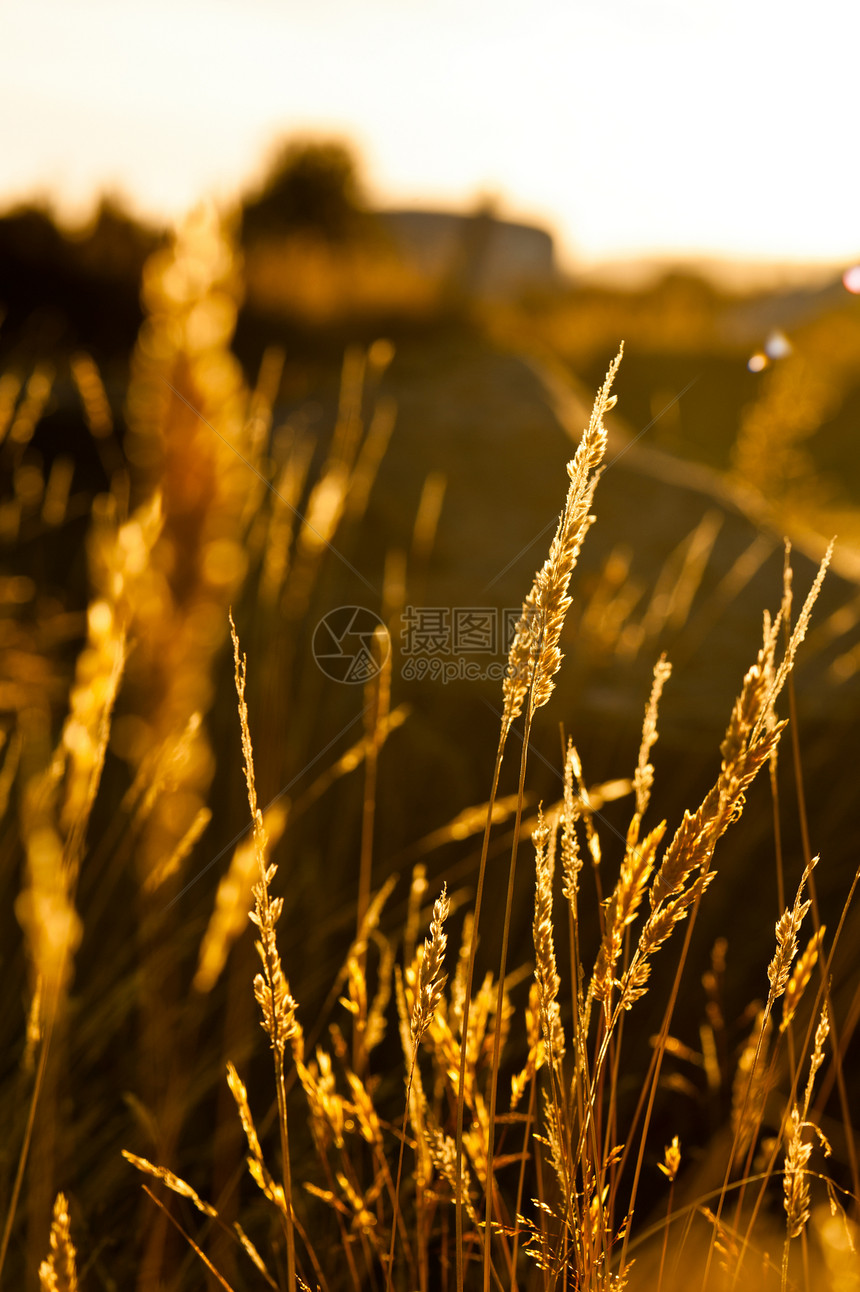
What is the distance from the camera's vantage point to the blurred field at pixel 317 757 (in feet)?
2.01

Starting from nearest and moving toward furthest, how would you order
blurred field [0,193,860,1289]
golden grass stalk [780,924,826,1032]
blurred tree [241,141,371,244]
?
1. blurred field [0,193,860,1289]
2. golden grass stalk [780,924,826,1032]
3. blurred tree [241,141,371,244]

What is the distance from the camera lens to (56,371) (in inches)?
162

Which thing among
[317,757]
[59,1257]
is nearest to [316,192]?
[317,757]

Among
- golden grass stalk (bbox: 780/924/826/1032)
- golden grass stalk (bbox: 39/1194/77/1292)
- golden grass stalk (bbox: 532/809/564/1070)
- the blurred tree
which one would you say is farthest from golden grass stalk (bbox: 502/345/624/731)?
the blurred tree

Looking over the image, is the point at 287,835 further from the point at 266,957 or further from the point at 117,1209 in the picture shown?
the point at 266,957

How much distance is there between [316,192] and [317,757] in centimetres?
1437

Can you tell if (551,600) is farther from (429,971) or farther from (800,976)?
(800,976)

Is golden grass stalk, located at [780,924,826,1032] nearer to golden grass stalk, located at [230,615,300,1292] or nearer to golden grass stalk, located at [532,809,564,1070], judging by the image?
golden grass stalk, located at [532,809,564,1070]

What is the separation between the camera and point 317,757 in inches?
64.2

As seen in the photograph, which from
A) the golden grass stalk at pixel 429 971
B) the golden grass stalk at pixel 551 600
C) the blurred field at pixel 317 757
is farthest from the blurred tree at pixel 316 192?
the golden grass stalk at pixel 429 971

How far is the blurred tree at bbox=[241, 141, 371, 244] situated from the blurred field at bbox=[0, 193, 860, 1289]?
440 inches

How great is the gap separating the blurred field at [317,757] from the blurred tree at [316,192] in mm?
11183

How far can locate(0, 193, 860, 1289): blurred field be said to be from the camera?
2.01 ft

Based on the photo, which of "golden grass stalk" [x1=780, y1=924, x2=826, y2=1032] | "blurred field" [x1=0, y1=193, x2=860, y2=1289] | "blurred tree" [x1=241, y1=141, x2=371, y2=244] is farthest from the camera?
"blurred tree" [x1=241, y1=141, x2=371, y2=244]
